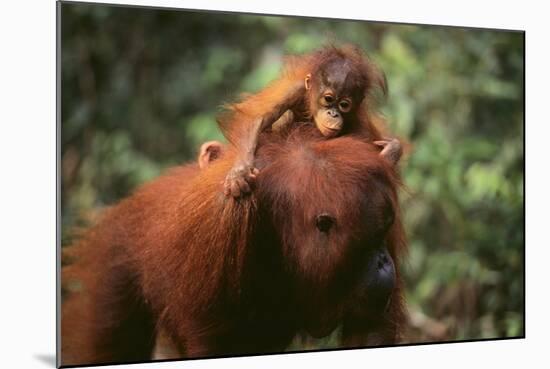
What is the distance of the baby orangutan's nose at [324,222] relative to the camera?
3.66 meters

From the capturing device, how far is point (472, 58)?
15.0 feet

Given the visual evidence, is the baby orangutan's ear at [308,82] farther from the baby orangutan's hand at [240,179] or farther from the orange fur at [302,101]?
the baby orangutan's hand at [240,179]

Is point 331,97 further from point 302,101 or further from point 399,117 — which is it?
point 399,117

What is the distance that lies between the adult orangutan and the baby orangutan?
5 centimetres

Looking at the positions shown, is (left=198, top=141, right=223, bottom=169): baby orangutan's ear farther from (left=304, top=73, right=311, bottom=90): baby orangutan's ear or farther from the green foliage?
(left=304, top=73, right=311, bottom=90): baby orangutan's ear

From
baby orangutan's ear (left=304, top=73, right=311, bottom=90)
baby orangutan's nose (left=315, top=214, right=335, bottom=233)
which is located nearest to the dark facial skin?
baby orangutan's ear (left=304, top=73, right=311, bottom=90)

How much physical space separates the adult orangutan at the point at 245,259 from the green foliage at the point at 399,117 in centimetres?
17

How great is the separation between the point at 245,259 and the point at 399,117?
45.7 inches

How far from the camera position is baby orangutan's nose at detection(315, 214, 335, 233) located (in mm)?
3658

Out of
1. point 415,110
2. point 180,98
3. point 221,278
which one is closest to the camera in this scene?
point 221,278

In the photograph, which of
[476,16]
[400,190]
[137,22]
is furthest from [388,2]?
[137,22]
